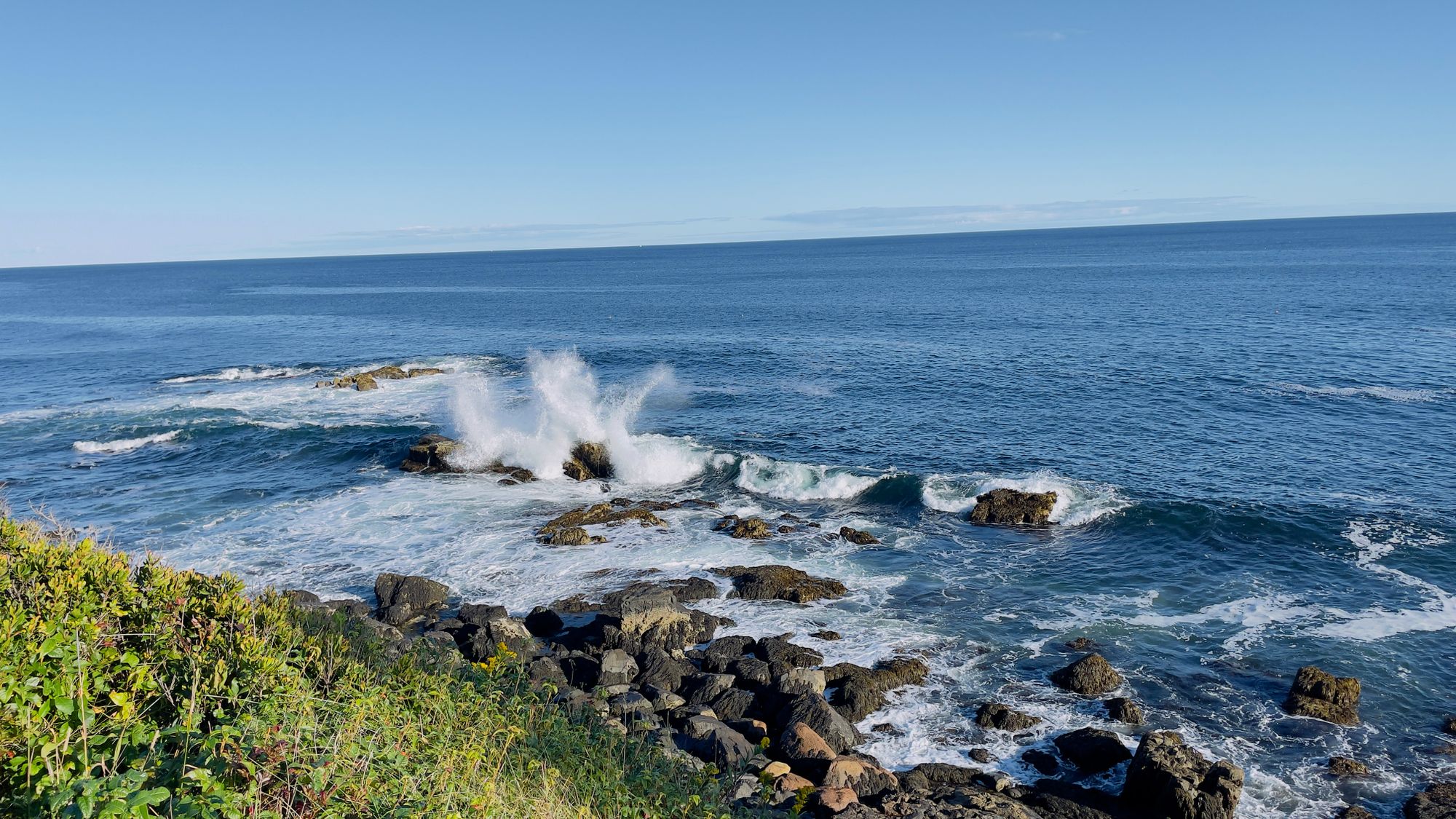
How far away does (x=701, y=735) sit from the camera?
1612 centimetres

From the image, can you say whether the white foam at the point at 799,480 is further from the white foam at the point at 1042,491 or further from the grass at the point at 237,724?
the grass at the point at 237,724

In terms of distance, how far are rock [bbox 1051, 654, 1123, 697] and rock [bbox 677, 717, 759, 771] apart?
7543 mm

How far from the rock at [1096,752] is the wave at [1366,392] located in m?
35.9

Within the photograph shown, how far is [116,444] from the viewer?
4122cm

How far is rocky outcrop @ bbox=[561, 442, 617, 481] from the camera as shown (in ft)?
119

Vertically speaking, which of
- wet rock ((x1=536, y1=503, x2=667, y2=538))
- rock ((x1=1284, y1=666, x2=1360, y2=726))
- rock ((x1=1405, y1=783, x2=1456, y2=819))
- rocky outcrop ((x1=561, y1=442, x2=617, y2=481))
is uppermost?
rocky outcrop ((x1=561, y1=442, x2=617, y2=481))

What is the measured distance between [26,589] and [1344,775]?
67.2 feet

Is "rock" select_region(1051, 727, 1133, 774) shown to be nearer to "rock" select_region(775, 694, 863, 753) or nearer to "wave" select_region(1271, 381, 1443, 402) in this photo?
"rock" select_region(775, 694, 863, 753)

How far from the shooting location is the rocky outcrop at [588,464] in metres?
36.3

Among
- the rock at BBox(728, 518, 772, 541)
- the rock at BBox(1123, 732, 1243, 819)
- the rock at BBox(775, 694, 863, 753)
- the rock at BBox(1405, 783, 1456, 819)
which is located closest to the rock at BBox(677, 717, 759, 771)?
the rock at BBox(775, 694, 863, 753)

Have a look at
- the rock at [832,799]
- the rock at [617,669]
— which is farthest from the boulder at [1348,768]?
the rock at [617,669]

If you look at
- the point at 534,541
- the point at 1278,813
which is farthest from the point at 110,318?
the point at 1278,813

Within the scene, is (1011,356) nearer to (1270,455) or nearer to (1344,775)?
(1270,455)

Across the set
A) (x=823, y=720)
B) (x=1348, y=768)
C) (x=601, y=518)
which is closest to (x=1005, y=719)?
(x=823, y=720)
